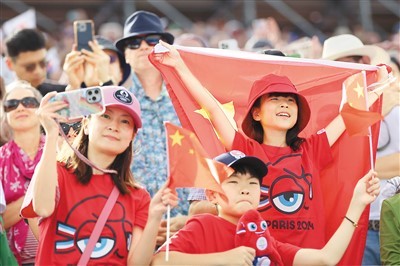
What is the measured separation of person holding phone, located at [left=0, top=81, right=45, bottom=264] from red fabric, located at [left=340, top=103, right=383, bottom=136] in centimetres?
196

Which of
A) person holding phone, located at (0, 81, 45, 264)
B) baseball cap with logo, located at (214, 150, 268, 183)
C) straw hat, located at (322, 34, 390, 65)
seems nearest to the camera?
baseball cap with logo, located at (214, 150, 268, 183)

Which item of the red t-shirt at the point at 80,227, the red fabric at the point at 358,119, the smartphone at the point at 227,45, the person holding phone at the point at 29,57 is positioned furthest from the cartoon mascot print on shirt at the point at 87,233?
the smartphone at the point at 227,45

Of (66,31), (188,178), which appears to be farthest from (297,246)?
(66,31)

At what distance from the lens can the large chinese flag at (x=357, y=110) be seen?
5574 mm

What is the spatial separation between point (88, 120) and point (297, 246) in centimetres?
129

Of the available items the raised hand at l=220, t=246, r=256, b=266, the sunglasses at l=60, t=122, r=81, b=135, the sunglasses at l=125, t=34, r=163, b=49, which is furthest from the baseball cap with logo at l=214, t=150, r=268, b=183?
the sunglasses at l=125, t=34, r=163, b=49

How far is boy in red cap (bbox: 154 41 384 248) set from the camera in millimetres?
5629

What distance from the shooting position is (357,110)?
5.58 meters

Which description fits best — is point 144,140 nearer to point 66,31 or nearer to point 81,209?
point 81,209

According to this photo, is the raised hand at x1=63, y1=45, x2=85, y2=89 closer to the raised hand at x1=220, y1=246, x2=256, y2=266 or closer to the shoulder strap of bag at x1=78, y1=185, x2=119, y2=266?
the shoulder strap of bag at x1=78, y1=185, x2=119, y2=266

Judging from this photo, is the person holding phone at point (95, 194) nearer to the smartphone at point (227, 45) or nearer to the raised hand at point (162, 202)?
the raised hand at point (162, 202)

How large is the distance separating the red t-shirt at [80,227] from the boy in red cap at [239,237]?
0.21 m

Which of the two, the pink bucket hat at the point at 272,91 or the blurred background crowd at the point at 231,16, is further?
the blurred background crowd at the point at 231,16

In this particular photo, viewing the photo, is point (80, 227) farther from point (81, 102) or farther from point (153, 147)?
point (153, 147)
